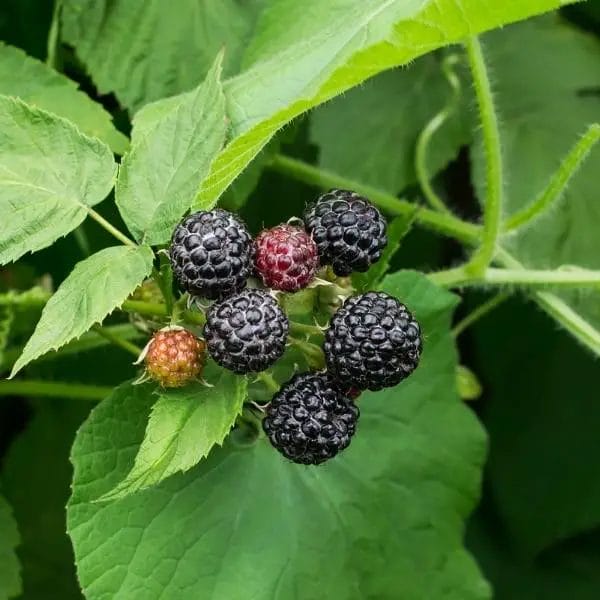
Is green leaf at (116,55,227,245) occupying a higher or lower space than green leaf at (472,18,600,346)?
higher

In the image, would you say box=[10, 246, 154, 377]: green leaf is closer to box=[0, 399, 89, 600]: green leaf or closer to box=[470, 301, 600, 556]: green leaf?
box=[0, 399, 89, 600]: green leaf

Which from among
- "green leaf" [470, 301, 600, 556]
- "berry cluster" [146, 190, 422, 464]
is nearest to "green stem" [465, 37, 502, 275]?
"berry cluster" [146, 190, 422, 464]

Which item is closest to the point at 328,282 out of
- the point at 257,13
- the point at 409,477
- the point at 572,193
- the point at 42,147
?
the point at 42,147

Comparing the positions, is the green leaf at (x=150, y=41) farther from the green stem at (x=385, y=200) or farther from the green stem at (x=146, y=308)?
the green stem at (x=146, y=308)

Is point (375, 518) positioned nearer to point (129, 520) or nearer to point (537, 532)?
point (129, 520)

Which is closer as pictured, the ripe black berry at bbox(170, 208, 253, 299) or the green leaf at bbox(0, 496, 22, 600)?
the ripe black berry at bbox(170, 208, 253, 299)

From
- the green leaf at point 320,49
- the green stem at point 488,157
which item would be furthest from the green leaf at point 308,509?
the green leaf at point 320,49

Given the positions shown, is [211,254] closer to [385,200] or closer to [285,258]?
[285,258]

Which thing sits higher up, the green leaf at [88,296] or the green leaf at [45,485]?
the green leaf at [88,296]
